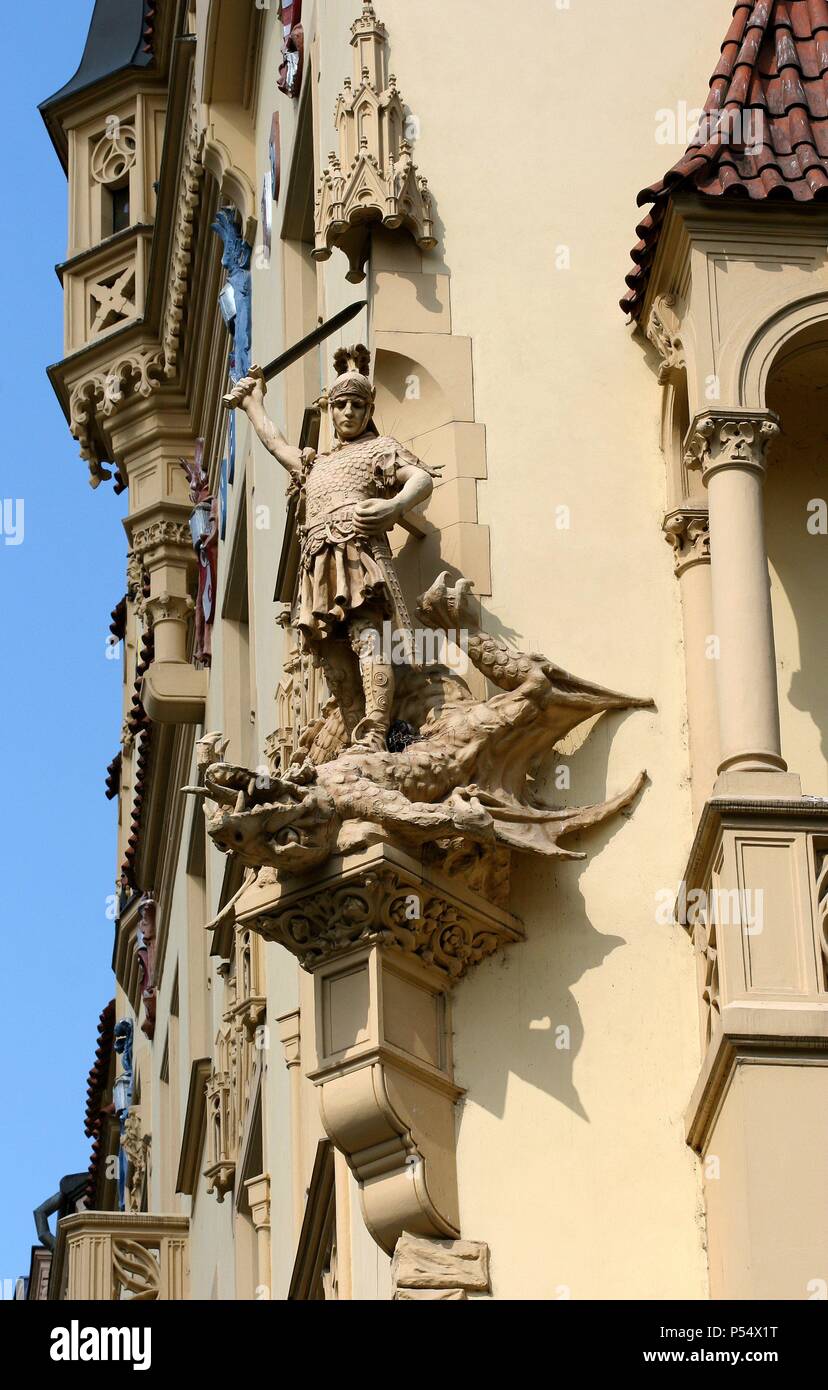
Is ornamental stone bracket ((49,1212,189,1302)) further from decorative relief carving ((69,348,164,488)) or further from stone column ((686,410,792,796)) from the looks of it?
stone column ((686,410,792,796))

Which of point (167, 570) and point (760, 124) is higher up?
point (167, 570)

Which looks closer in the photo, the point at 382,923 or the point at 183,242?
the point at 382,923

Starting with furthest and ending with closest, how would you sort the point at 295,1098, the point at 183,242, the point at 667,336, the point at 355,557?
the point at 183,242 → the point at 295,1098 → the point at 667,336 → the point at 355,557

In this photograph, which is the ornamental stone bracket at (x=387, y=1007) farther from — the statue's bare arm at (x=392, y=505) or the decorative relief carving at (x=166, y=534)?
the decorative relief carving at (x=166, y=534)

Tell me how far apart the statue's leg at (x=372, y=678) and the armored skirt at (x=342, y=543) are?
0.15ft

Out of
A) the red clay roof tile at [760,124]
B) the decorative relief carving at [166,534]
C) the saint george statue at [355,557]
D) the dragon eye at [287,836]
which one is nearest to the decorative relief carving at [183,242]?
the decorative relief carving at [166,534]

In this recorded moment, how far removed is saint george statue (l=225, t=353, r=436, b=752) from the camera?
16141 mm

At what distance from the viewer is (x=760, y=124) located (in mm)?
16891

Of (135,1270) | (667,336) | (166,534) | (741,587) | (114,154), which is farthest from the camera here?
(114,154)

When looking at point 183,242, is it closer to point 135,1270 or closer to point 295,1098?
point 135,1270

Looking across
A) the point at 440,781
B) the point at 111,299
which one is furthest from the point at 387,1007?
the point at 111,299

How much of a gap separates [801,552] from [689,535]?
0.73 meters

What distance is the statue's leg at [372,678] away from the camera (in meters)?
16.0
